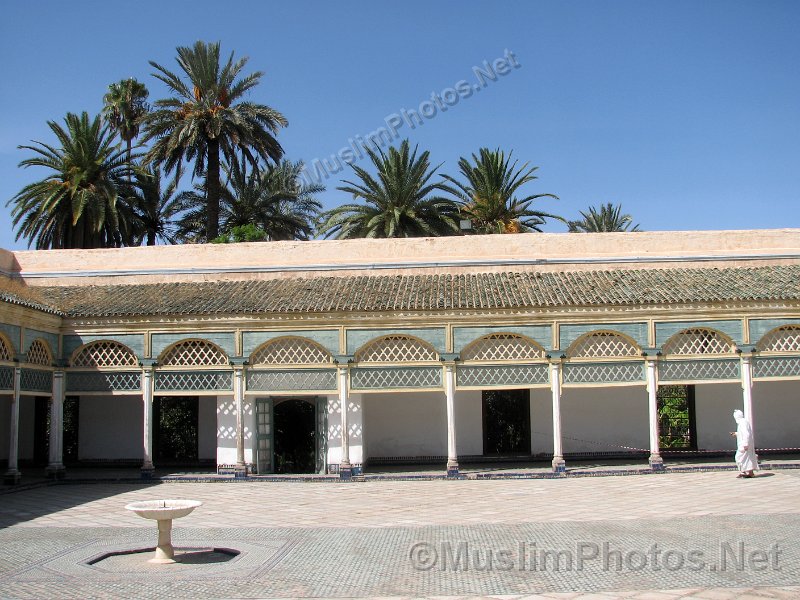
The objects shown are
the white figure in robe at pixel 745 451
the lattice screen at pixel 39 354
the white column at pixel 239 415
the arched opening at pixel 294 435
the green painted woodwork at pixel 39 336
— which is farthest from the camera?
the arched opening at pixel 294 435

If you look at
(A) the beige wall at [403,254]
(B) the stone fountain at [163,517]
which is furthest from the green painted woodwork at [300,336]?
(B) the stone fountain at [163,517]

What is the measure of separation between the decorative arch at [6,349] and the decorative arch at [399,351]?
618 cm

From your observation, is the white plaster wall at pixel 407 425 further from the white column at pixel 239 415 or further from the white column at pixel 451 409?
the white column at pixel 239 415

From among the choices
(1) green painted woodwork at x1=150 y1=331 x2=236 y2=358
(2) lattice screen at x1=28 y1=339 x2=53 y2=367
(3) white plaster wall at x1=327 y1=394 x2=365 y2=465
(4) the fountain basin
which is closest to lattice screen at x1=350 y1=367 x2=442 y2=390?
(3) white plaster wall at x1=327 y1=394 x2=365 y2=465

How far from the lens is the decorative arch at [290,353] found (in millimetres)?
16281

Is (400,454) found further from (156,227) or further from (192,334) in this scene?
(156,227)

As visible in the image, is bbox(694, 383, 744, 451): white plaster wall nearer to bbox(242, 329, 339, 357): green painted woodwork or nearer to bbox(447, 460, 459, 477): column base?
bbox(447, 460, 459, 477): column base

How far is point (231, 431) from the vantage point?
16703 millimetres

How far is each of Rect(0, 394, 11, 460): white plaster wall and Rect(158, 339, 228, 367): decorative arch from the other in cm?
480

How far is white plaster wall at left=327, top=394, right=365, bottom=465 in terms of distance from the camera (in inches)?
644

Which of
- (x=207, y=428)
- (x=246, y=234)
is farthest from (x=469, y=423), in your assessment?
(x=246, y=234)

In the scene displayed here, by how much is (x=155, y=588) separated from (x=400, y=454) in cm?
1118

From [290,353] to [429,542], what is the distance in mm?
7627

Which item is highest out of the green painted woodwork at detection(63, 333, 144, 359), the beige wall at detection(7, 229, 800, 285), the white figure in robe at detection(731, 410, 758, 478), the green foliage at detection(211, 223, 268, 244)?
the green foliage at detection(211, 223, 268, 244)
